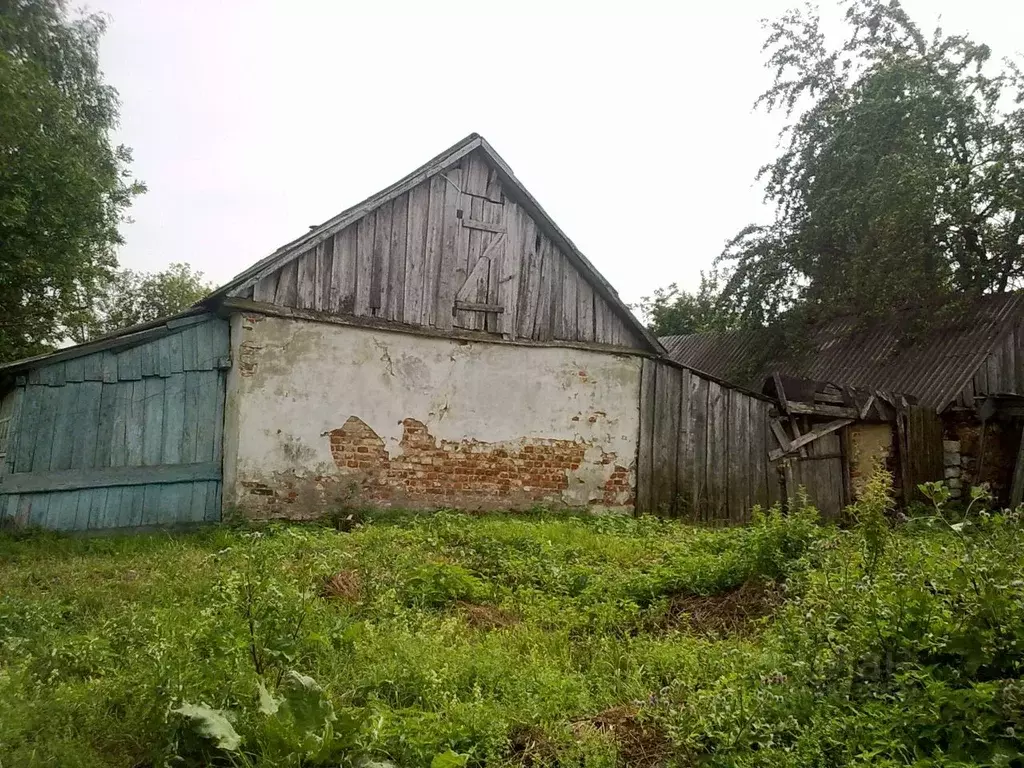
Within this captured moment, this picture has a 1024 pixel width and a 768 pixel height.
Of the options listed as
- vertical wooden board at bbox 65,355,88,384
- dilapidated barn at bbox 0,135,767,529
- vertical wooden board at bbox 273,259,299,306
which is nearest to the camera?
vertical wooden board at bbox 65,355,88,384

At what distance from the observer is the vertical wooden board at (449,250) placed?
10.2m

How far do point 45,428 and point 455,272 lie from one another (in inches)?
218

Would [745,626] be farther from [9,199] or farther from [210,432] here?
[9,199]

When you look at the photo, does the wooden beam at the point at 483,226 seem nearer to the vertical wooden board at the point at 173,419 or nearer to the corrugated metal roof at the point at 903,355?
the vertical wooden board at the point at 173,419

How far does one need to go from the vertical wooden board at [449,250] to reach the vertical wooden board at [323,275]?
5.24 ft

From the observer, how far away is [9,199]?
12961 mm

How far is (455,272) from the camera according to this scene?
34.0 ft

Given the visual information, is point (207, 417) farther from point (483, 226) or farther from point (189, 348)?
point (483, 226)

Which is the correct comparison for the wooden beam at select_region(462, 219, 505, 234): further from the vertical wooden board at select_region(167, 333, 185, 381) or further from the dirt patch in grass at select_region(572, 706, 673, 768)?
the dirt patch in grass at select_region(572, 706, 673, 768)

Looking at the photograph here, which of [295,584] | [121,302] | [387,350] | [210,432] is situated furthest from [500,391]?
[121,302]

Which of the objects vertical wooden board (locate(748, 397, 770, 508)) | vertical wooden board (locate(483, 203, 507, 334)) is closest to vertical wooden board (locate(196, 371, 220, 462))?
vertical wooden board (locate(483, 203, 507, 334))

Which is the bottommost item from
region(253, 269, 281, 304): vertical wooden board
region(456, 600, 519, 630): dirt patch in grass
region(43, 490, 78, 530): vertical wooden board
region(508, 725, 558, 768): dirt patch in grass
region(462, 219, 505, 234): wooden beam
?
region(508, 725, 558, 768): dirt patch in grass

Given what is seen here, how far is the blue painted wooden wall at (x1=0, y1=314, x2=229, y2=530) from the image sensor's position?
7910 millimetres

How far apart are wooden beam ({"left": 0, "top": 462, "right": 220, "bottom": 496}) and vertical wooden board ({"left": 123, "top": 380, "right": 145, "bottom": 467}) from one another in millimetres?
135
